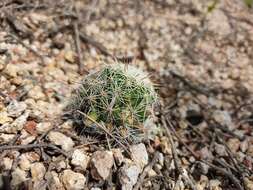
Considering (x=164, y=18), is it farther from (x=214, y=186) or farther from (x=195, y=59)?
(x=214, y=186)

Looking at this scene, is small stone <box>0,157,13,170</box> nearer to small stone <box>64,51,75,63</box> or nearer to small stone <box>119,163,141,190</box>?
small stone <box>119,163,141,190</box>

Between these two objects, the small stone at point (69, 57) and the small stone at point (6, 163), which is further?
the small stone at point (69, 57)

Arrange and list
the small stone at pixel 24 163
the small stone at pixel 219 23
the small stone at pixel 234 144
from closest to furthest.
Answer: the small stone at pixel 24 163
the small stone at pixel 234 144
the small stone at pixel 219 23

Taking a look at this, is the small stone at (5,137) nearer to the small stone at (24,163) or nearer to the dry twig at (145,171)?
the small stone at (24,163)

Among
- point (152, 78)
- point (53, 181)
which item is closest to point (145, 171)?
point (53, 181)

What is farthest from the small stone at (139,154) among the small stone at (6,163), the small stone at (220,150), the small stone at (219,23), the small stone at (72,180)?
the small stone at (219,23)

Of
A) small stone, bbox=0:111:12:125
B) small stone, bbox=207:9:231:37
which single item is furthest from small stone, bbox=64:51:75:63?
small stone, bbox=207:9:231:37

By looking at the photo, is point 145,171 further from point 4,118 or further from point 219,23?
point 219,23
